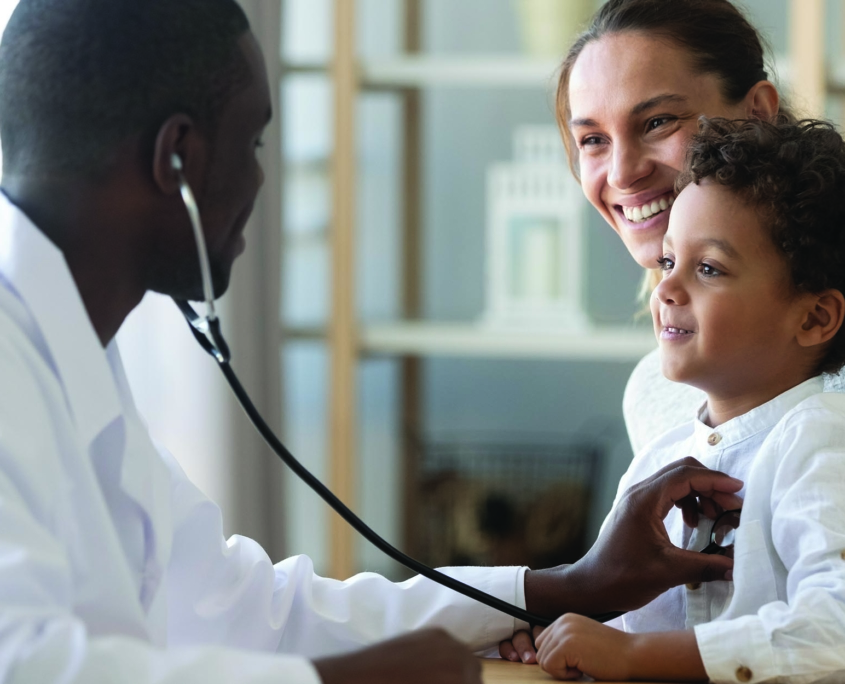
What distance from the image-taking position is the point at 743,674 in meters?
0.80

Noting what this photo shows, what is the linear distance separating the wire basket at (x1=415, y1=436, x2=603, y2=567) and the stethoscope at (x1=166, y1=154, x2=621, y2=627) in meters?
1.85

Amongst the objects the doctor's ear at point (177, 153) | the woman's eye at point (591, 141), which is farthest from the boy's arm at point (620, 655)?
the woman's eye at point (591, 141)

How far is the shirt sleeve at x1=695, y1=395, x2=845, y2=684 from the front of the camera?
79 cm

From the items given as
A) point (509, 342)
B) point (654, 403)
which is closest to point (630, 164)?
point (654, 403)

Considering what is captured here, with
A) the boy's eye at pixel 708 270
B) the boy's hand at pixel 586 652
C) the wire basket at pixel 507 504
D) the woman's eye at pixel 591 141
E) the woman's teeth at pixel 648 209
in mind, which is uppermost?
the woman's eye at pixel 591 141

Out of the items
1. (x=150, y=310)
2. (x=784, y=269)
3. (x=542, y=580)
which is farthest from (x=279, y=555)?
(x=784, y=269)

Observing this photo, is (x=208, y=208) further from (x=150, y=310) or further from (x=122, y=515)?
(x=150, y=310)

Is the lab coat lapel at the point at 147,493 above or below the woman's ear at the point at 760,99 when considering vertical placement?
below

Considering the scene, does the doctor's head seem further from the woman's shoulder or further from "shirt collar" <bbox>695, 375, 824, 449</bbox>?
the woman's shoulder

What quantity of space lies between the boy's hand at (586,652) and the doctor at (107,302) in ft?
0.39

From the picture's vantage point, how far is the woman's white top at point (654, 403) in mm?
1383

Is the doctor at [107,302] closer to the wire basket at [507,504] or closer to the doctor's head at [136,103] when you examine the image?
the doctor's head at [136,103]

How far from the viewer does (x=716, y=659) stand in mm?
805

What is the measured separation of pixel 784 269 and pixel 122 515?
663mm
